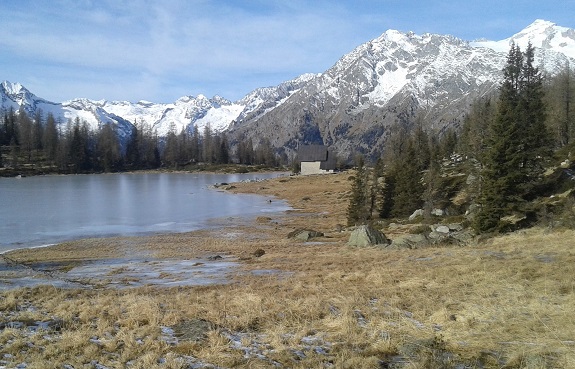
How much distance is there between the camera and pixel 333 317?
1082cm

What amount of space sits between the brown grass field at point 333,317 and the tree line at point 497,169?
6035mm

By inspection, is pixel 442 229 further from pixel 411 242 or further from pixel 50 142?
pixel 50 142

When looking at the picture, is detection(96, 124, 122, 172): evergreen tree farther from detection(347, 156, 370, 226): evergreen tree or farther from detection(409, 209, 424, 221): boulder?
detection(409, 209, 424, 221): boulder

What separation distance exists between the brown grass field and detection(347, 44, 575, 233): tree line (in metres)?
6.03

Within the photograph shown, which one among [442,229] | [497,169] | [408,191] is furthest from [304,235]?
[408,191]

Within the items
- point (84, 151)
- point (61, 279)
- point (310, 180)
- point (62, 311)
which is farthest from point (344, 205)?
point (84, 151)

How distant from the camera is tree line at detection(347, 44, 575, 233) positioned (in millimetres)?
26953

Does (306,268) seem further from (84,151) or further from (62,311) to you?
(84,151)

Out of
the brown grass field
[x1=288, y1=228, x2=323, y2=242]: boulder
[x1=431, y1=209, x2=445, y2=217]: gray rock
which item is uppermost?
the brown grass field

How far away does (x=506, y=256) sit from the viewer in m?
18.4

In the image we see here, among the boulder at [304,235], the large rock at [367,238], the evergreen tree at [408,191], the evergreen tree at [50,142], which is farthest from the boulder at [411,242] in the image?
the evergreen tree at [50,142]

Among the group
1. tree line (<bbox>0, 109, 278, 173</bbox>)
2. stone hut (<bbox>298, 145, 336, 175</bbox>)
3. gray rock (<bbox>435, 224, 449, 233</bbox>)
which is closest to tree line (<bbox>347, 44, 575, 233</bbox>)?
gray rock (<bbox>435, 224, 449, 233</bbox>)

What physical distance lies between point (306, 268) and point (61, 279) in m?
11.6

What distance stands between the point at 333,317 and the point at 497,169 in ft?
69.3
